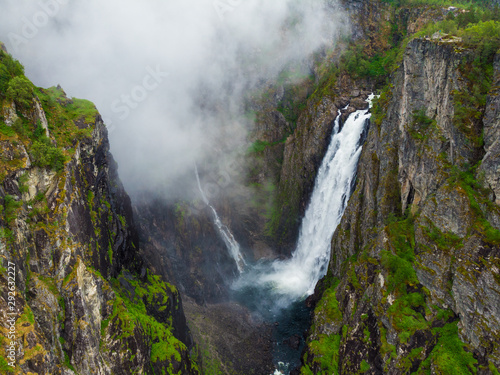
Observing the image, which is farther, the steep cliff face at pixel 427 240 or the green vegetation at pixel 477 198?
the steep cliff face at pixel 427 240

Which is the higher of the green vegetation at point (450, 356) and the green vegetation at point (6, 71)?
the green vegetation at point (6, 71)

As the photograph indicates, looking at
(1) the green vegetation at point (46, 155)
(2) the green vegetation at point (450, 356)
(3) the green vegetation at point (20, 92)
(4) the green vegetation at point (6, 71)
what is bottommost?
(2) the green vegetation at point (450, 356)

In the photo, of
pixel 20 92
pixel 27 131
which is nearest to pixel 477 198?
pixel 27 131

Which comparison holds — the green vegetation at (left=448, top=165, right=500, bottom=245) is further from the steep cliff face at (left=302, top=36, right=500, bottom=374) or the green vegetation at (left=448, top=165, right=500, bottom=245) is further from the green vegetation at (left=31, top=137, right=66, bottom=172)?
the green vegetation at (left=31, top=137, right=66, bottom=172)

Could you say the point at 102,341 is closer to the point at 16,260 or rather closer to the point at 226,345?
the point at 16,260

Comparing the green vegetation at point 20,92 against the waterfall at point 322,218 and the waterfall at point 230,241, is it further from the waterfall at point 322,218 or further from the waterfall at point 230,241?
the waterfall at point 230,241

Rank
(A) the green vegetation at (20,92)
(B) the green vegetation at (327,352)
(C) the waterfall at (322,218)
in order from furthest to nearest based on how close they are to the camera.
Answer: (C) the waterfall at (322,218) → (B) the green vegetation at (327,352) → (A) the green vegetation at (20,92)

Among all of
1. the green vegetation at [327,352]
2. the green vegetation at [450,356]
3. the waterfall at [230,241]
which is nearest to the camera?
the green vegetation at [450,356]

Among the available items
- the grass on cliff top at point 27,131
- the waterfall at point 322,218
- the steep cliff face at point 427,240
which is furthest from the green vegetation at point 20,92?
the waterfall at point 322,218
